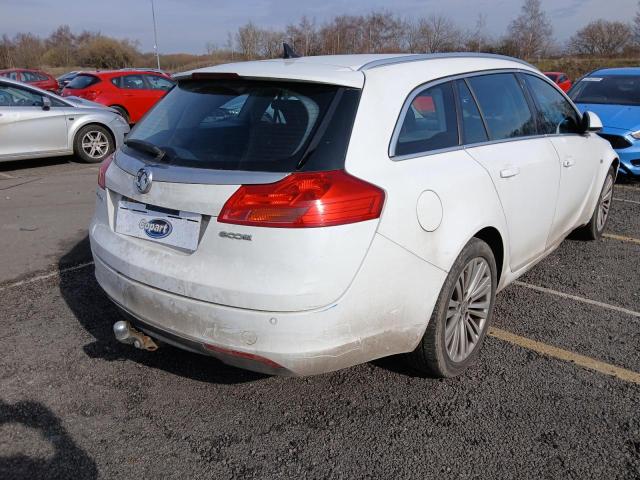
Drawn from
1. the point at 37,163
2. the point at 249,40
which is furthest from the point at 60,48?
the point at 37,163

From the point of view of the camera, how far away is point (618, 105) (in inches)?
349

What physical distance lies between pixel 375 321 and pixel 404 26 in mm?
38918

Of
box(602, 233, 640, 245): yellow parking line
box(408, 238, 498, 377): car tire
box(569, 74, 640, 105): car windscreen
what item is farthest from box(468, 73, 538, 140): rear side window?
box(569, 74, 640, 105): car windscreen

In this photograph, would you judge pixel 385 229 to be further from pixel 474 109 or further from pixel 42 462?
pixel 42 462

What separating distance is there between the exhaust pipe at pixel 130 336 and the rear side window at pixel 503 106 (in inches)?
89.9

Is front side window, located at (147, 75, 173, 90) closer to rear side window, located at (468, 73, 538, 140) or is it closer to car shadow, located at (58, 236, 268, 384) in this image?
car shadow, located at (58, 236, 268, 384)

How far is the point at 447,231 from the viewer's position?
8.87ft

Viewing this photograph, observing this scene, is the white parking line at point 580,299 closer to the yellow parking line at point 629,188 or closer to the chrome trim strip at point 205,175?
the chrome trim strip at point 205,175

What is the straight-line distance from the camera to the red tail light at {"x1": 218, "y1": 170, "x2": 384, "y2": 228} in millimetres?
2279

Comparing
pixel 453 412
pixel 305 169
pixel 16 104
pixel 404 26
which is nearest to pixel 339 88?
pixel 305 169

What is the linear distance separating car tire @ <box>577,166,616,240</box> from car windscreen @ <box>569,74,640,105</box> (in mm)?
4209

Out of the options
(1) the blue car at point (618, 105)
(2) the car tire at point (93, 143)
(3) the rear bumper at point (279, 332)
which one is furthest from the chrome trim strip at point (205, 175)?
(2) the car tire at point (93, 143)

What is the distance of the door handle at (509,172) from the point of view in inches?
127

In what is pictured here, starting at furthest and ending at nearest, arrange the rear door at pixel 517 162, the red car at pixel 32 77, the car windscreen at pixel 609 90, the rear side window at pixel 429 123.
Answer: the red car at pixel 32 77 < the car windscreen at pixel 609 90 < the rear door at pixel 517 162 < the rear side window at pixel 429 123
